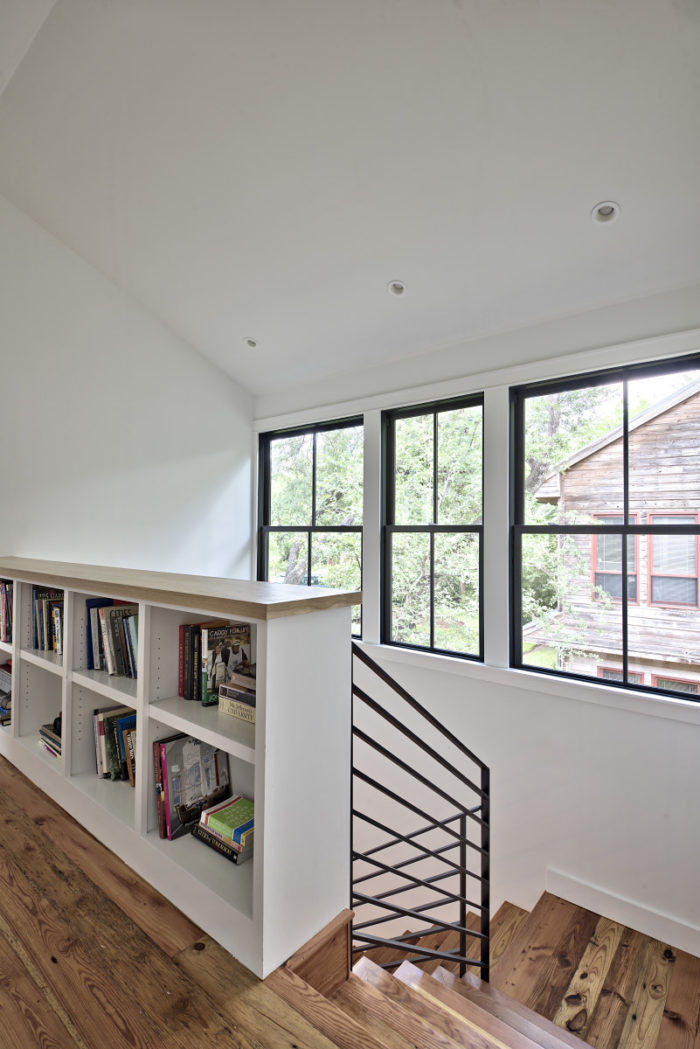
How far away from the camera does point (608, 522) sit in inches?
100

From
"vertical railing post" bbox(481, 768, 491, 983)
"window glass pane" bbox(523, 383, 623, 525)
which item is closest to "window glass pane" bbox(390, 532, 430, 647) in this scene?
"window glass pane" bbox(523, 383, 623, 525)

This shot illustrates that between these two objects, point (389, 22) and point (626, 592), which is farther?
point (626, 592)

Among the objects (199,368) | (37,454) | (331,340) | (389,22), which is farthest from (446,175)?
(37,454)

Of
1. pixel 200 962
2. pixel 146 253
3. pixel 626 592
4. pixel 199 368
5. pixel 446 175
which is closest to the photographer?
pixel 200 962

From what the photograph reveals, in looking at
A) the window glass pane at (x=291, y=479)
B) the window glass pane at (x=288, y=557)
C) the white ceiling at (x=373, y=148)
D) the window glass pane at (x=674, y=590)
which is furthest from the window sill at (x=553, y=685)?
the white ceiling at (x=373, y=148)

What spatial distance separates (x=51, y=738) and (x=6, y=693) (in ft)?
2.48

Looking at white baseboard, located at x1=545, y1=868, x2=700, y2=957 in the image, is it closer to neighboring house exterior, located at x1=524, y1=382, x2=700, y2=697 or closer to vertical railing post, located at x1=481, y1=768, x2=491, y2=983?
vertical railing post, located at x1=481, y1=768, x2=491, y2=983

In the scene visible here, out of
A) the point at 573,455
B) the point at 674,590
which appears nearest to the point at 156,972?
the point at 674,590

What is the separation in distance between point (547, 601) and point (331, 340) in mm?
2110

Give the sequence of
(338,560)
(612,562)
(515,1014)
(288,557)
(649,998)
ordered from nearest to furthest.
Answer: (515,1014), (649,998), (612,562), (338,560), (288,557)

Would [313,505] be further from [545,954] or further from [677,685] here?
[545,954]

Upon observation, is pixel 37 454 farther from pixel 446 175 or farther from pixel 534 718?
pixel 534 718

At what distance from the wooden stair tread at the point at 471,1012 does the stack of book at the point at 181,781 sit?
0.79 meters

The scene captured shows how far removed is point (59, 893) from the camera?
4.80ft
